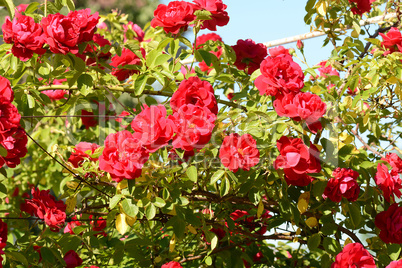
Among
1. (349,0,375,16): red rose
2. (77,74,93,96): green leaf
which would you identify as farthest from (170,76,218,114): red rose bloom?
(349,0,375,16): red rose

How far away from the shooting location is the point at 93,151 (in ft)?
4.72

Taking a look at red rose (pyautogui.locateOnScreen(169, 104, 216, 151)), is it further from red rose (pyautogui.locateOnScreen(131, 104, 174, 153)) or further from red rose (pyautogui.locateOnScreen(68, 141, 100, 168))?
red rose (pyautogui.locateOnScreen(68, 141, 100, 168))

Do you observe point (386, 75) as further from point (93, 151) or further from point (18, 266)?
point (18, 266)

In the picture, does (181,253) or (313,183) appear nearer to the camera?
(313,183)

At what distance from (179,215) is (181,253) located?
26.0 inches

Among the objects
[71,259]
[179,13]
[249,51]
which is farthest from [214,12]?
[71,259]

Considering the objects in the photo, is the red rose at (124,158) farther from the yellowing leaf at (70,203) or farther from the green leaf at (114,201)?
the yellowing leaf at (70,203)

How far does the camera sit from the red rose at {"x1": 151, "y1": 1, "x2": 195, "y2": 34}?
4.58 feet

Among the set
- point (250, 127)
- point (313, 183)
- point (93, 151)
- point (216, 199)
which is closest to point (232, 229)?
point (216, 199)

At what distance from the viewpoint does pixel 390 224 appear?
1.45m

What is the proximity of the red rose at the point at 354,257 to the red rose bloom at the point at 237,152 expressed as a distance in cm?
40

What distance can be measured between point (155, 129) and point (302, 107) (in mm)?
399

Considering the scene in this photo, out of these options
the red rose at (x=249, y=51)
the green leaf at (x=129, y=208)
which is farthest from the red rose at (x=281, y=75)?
the green leaf at (x=129, y=208)

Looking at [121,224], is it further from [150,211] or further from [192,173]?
[192,173]
